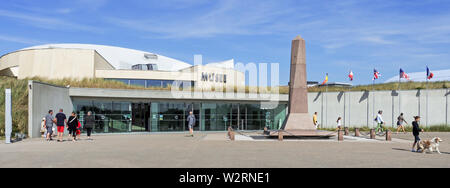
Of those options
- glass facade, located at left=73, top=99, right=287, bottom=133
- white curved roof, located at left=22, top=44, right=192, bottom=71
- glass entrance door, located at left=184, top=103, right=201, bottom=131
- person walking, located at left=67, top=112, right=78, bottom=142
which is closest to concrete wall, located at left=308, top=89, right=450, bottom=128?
glass facade, located at left=73, top=99, right=287, bottom=133

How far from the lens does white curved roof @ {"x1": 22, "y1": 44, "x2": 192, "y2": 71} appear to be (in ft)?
189

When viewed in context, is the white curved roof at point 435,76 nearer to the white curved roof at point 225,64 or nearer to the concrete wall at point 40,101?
the white curved roof at point 225,64

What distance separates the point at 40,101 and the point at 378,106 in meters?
24.6

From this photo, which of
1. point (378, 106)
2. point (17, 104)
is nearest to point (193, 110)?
point (17, 104)

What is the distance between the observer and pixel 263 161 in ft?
37.3

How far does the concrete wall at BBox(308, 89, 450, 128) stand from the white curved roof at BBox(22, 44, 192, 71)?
28.7 metres

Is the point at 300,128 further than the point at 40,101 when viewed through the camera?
No

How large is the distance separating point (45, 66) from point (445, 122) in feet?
116

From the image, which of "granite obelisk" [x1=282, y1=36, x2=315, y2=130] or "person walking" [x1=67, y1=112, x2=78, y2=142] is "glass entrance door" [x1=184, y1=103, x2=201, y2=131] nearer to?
"granite obelisk" [x1=282, y1=36, x2=315, y2=130]

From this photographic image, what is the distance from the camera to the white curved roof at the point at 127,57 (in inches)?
2267

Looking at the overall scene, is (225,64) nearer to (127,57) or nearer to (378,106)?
(127,57)

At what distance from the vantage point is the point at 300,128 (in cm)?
2198
